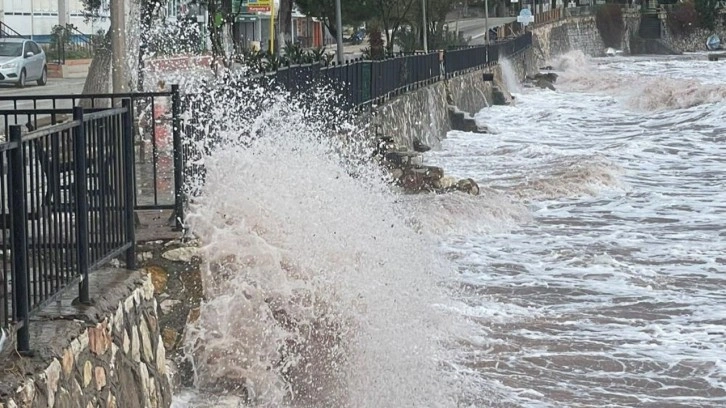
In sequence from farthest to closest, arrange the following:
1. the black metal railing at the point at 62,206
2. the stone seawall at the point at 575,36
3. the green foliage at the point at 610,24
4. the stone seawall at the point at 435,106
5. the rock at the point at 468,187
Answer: the green foliage at the point at 610,24
the stone seawall at the point at 575,36
the stone seawall at the point at 435,106
the rock at the point at 468,187
the black metal railing at the point at 62,206

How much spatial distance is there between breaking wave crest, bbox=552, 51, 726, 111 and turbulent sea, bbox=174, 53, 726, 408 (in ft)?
104

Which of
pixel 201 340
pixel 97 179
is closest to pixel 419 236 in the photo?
pixel 201 340

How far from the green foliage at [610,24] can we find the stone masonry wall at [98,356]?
11684 cm

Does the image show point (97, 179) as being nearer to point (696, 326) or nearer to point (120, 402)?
point (120, 402)

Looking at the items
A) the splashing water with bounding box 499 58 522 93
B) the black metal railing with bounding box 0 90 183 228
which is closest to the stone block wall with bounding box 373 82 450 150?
the black metal railing with bounding box 0 90 183 228

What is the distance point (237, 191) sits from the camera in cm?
1005

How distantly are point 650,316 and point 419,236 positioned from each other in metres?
4.14

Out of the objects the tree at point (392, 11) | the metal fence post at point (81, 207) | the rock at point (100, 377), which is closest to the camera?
the rock at point (100, 377)

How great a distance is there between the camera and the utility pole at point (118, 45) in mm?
12594

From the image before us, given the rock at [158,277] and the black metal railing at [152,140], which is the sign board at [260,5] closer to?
the black metal railing at [152,140]

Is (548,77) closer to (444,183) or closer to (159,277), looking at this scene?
(444,183)

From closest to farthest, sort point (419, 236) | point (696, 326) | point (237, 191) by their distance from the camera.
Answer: point (237, 191) → point (696, 326) → point (419, 236)

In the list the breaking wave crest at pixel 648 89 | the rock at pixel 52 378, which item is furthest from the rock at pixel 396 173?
the breaking wave crest at pixel 648 89

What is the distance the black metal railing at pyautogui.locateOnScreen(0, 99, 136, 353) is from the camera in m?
5.25
